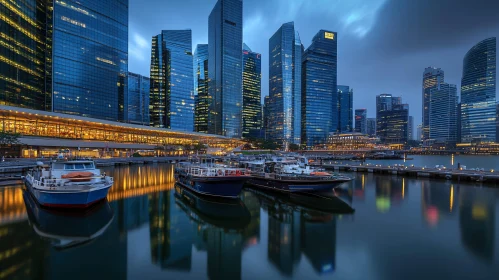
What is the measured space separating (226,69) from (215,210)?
494 feet

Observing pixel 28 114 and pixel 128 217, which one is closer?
pixel 128 217

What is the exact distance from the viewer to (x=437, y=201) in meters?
22.0

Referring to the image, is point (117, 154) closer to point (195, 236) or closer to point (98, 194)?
point (98, 194)

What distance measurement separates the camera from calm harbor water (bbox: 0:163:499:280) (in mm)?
9461

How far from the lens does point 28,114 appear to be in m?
54.8

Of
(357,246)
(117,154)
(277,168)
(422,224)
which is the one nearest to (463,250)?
(422,224)

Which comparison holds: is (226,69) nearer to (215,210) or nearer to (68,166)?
(68,166)

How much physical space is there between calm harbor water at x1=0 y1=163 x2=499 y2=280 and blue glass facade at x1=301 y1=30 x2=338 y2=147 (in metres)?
159

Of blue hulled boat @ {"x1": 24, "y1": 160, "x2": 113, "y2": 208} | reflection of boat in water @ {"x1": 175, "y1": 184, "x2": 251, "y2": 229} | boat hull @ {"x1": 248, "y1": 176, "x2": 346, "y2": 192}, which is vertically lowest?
reflection of boat in water @ {"x1": 175, "y1": 184, "x2": 251, "y2": 229}

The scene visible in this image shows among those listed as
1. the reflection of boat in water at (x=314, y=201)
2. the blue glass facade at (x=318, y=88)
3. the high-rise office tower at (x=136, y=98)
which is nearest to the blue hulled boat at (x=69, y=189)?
the reflection of boat in water at (x=314, y=201)

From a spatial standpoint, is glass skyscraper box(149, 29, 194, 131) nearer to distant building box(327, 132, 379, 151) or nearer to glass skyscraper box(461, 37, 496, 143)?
distant building box(327, 132, 379, 151)

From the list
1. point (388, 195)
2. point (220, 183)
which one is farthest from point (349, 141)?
point (220, 183)

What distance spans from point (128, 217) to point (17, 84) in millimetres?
89563

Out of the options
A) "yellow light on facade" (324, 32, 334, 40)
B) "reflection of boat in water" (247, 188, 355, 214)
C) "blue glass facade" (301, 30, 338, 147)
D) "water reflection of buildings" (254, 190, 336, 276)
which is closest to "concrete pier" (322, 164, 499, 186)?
"reflection of boat in water" (247, 188, 355, 214)
